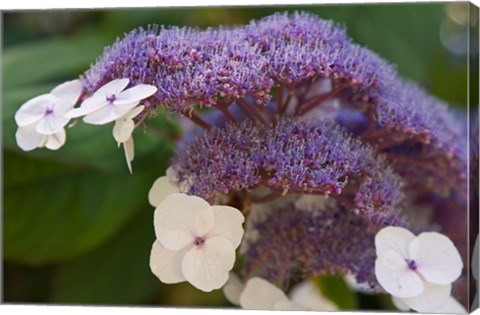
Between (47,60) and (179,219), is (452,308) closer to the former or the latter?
(179,219)

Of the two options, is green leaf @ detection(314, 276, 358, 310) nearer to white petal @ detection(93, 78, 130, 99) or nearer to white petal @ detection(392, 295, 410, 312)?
white petal @ detection(392, 295, 410, 312)

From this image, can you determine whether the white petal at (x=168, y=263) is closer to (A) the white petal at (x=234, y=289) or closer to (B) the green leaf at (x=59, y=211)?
(A) the white petal at (x=234, y=289)

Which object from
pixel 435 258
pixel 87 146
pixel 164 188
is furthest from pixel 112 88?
pixel 435 258

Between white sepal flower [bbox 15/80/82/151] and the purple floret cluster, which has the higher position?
the purple floret cluster

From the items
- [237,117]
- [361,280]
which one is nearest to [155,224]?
[237,117]

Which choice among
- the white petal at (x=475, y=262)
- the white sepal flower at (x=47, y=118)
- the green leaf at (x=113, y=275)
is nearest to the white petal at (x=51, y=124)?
the white sepal flower at (x=47, y=118)

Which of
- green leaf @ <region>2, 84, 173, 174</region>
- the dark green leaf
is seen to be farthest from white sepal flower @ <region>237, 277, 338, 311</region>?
the dark green leaf

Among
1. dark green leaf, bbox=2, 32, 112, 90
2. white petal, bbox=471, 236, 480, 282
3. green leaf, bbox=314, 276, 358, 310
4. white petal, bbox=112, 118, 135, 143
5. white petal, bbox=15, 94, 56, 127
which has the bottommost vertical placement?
green leaf, bbox=314, 276, 358, 310
